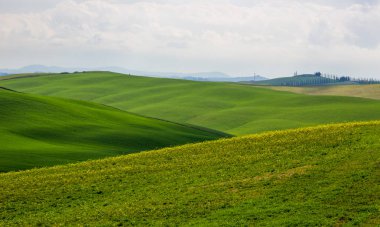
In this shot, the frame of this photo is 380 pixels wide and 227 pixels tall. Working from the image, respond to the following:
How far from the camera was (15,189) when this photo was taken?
115ft

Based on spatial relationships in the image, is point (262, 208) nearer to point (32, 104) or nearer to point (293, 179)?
point (293, 179)

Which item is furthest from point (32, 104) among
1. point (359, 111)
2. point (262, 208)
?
point (359, 111)

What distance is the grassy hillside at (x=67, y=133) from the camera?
50094 mm

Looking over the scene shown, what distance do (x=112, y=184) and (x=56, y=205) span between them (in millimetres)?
4404

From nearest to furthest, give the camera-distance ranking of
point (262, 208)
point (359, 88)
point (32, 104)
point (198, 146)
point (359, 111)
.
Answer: point (262, 208), point (198, 146), point (32, 104), point (359, 111), point (359, 88)

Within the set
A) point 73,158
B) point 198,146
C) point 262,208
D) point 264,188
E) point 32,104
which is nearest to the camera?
point 262,208

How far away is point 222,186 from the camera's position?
1252 inches

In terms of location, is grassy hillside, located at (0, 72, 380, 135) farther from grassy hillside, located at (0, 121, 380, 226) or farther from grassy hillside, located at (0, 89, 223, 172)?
grassy hillside, located at (0, 121, 380, 226)

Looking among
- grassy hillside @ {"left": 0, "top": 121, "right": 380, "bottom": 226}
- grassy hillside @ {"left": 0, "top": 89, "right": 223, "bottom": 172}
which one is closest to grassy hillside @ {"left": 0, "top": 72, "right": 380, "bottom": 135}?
grassy hillside @ {"left": 0, "top": 89, "right": 223, "bottom": 172}

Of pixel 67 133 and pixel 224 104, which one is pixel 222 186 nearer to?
pixel 67 133

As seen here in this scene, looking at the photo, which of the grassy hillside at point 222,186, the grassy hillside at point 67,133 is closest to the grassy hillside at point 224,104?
the grassy hillside at point 67,133

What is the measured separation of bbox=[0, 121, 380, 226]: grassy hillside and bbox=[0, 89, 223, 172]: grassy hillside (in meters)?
8.50

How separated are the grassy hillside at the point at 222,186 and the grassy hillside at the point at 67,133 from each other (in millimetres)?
8502

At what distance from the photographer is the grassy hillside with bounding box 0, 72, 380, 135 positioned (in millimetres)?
116938
